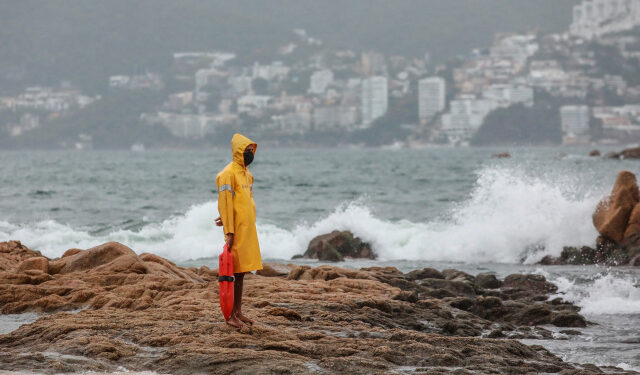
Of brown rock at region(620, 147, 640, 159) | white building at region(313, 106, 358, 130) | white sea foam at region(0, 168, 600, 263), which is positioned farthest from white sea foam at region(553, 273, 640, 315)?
white building at region(313, 106, 358, 130)

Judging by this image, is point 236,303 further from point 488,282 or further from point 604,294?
point 604,294

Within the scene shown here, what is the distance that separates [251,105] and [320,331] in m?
162

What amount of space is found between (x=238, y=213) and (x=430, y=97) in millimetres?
157807

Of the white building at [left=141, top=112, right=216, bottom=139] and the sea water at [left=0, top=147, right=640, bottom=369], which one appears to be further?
the white building at [left=141, top=112, right=216, bottom=139]

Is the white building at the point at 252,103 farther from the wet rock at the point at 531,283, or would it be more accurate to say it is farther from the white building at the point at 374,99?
the wet rock at the point at 531,283

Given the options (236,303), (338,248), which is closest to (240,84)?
(338,248)

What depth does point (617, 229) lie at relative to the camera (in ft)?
54.8

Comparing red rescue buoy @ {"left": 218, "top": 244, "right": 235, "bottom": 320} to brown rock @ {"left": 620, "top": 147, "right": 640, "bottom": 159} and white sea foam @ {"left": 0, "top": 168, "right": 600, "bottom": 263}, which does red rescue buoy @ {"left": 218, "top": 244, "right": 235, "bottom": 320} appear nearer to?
white sea foam @ {"left": 0, "top": 168, "right": 600, "bottom": 263}

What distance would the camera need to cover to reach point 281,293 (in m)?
10.0

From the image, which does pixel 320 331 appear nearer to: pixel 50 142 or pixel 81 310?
pixel 81 310

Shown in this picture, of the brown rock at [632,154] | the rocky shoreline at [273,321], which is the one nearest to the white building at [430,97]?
the brown rock at [632,154]

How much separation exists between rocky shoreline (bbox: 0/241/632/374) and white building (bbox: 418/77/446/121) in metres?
146

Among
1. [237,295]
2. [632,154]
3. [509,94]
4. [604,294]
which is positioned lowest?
[604,294]

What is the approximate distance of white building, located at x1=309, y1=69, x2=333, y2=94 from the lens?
618ft
